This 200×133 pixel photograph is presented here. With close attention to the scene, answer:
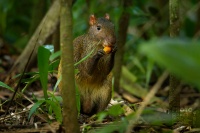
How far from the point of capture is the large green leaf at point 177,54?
5.65 feet

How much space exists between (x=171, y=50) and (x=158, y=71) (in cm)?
618

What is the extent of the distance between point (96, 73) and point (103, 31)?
1.57 ft

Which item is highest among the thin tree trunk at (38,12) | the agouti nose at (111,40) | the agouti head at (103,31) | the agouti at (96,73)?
the thin tree trunk at (38,12)

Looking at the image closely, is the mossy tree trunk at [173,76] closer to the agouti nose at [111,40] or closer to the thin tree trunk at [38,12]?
the agouti nose at [111,40]

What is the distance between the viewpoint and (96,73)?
16.9 feet

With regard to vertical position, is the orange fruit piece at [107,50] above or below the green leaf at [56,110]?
above

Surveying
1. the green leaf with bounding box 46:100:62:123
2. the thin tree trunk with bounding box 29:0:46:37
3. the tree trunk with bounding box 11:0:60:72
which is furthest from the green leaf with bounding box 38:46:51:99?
the thin tree trunk with bounding box 29:0:46:37

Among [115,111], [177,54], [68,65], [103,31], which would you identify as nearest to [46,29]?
[103,31]

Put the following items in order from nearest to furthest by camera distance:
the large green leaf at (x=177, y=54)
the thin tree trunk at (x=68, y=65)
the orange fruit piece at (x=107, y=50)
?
the large green leaf at (x=177, y=54) < the thin tree trunk at (x=68, y=65) < the orange fruit piece at (x=107, y=50)

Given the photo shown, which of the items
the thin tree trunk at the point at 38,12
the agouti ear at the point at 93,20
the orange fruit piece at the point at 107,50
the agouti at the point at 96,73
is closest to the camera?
the orange fruit piece at the point at 107,50

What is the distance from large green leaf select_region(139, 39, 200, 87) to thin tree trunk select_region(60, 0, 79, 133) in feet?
3.50

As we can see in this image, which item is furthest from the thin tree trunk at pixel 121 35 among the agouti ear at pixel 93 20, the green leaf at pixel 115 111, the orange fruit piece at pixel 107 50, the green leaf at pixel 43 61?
the green leaf at pixel 115 111

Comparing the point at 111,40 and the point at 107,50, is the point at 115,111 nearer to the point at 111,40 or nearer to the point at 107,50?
the point at 107,50

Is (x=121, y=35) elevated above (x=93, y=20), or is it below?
below
